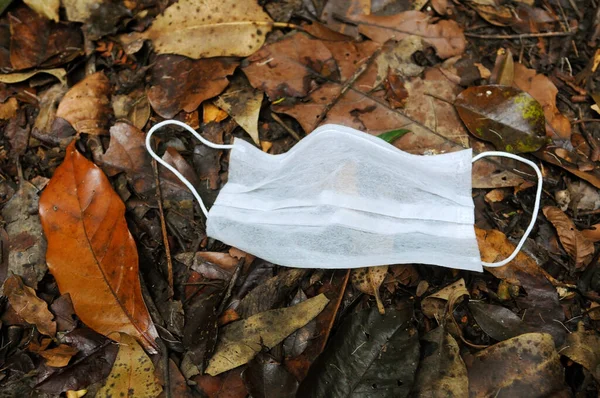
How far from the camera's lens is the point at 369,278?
1692 mm

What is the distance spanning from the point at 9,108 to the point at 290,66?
119 centimetres

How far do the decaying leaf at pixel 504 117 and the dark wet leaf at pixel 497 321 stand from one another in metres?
0.61

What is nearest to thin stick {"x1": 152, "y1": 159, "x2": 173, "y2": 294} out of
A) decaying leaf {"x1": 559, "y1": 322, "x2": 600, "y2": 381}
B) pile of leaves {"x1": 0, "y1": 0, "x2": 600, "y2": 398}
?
pile of leaves {"x1": 0, "y1": 0, "x2": 600, "y2": 398}

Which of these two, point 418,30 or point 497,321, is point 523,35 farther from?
point 497,321

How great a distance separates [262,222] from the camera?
167 cm

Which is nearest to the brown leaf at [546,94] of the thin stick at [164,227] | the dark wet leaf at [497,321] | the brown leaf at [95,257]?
the dark wet leaf at [497,321]

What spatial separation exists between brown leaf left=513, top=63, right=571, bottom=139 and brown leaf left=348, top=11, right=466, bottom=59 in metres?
0.27

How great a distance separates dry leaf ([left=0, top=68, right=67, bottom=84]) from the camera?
6.64 feet

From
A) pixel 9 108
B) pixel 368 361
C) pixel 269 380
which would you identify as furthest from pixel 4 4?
pixel 368 361

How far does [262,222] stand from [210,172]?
37cm

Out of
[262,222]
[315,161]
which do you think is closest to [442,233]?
[315,161]

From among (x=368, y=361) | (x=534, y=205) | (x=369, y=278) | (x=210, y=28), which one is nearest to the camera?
(x=368, y=361)

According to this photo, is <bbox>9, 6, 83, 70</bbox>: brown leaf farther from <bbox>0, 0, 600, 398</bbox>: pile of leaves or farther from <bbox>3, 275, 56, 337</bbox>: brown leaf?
<bbox>3, 275, 56, 337</bbox>: brown leaf

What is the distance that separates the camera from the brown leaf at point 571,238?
1.74 metres
